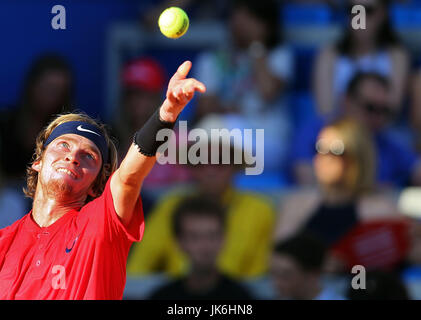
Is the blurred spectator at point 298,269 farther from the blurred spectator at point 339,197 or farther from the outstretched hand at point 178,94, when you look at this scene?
the outstretched hand at point 178,94

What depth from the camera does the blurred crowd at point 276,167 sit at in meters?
5.28

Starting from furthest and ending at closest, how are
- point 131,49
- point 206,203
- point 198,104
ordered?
point 131,49 < point 198,104 < point 206,203

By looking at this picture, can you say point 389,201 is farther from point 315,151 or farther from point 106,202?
point 106,202

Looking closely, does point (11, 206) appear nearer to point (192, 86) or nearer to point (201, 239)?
point (201, 239)

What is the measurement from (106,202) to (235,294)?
7.39 feet

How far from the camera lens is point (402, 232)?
219 inches

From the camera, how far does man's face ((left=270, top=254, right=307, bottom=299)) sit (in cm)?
505

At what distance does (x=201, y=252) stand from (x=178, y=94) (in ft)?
8.67

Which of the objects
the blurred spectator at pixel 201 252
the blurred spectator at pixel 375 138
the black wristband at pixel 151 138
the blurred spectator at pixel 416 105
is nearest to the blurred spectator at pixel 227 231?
the blurred spectator at pixel 201 252

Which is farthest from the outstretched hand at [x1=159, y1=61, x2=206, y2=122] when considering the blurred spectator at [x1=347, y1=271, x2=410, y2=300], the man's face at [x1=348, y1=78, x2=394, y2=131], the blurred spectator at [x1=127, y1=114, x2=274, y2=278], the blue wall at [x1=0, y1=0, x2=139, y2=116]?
the blue wall at [x1=0, y1=0, x2=139, y2=116]

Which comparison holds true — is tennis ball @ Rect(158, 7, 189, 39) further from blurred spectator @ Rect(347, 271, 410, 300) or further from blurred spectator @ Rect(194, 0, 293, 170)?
blurred spectator @ Rect(194, 0, 293, 170)

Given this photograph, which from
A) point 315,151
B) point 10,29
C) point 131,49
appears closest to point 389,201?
point 315,151

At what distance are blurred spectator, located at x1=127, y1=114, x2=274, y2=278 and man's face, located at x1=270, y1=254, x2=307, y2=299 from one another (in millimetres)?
402

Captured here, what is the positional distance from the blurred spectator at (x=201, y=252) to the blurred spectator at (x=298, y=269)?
0.24 metres
